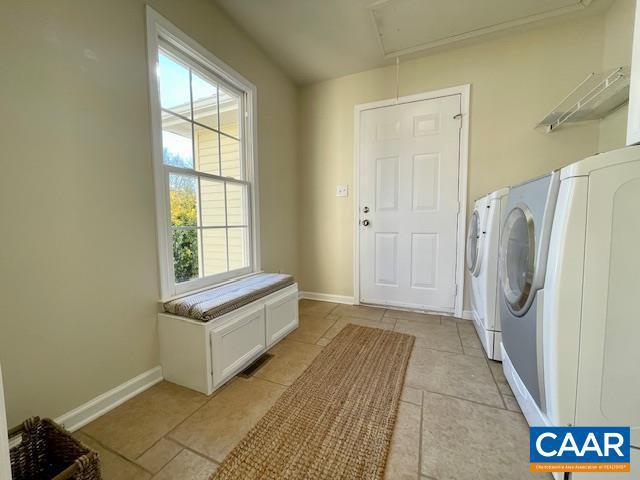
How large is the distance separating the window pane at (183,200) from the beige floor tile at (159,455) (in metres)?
1.18

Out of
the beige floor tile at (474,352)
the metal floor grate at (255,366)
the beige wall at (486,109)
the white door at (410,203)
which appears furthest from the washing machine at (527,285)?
the metal floor grate at (255,366)

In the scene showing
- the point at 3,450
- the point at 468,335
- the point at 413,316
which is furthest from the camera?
the point at 413,316

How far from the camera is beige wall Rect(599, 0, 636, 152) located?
1.72 meters

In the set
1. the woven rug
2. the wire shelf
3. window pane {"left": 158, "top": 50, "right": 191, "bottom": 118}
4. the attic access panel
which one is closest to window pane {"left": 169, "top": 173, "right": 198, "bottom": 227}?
window pane {"left": 158, "top": 50, "right": 191, "bottom": 118}

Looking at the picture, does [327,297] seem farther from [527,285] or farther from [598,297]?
[598,297]

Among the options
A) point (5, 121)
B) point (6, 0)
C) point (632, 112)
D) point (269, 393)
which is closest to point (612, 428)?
point (632, 112)

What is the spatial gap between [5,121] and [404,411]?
217 cm

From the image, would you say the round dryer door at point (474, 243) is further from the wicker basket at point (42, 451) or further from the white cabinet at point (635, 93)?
the wicker basket at point (42, 451)

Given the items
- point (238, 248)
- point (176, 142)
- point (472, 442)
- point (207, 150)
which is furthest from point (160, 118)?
point (472, 442)

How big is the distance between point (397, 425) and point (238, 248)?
5.67 feet

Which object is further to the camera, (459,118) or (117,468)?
(459,118)

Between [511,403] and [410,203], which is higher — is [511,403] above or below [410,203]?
below

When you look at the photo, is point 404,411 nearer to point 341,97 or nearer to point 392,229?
point 392,229

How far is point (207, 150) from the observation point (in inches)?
78.3
